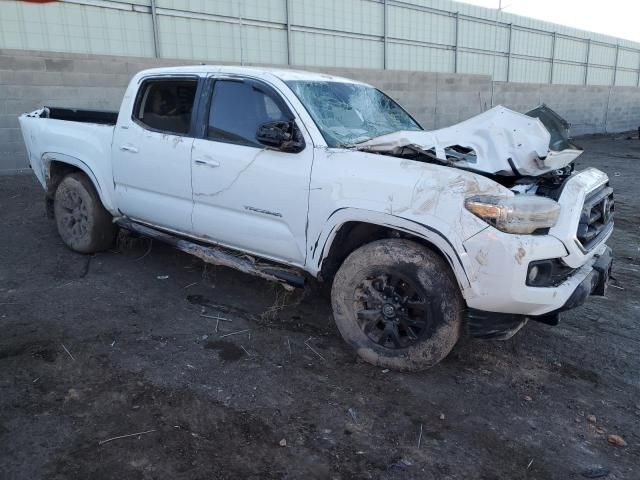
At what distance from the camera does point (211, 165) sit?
169 inches

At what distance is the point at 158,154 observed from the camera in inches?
185

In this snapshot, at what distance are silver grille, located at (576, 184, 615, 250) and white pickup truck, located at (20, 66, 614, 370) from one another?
2cm

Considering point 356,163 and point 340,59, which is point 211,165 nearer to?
point 356,163

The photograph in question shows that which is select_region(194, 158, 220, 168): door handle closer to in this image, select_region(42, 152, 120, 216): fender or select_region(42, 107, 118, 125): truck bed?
select_region(42, 152, 120, 216): fender

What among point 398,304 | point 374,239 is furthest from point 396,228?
point 398,304

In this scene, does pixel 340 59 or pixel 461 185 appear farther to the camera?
pixel 340 59

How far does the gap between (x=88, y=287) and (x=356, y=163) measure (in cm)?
300

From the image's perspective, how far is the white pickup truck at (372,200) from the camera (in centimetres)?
319

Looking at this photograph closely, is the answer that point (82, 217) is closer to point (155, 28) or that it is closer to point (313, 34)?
point (155, 28)

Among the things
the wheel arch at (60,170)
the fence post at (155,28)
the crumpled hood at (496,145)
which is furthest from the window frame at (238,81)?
the fence post at (155,28)

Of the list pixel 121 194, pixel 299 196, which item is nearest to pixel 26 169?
pixel 121 194

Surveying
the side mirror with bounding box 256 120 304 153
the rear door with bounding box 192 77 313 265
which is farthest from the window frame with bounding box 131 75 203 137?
the side mirror with bounding box 256 120 304 153

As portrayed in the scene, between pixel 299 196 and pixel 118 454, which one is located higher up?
pixel 299 196

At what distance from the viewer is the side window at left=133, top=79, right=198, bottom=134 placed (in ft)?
15.2
